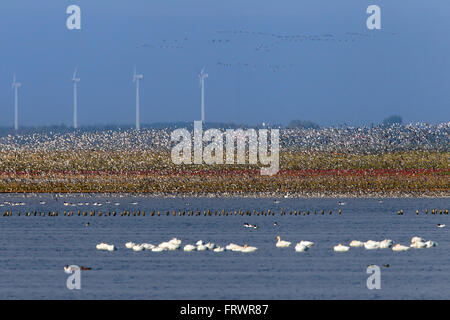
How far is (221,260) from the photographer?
159ft

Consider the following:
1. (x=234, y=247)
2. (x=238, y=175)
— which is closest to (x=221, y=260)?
(x=234, y=247)

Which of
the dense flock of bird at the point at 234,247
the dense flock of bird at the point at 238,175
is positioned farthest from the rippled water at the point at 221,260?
the dense flock of bird at the point at 238,175

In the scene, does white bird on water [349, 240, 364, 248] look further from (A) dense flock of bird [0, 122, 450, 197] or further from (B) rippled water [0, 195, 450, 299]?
(A) dense flock of bird [0, 122, 450, 197]

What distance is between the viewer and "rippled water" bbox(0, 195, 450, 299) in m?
39.6

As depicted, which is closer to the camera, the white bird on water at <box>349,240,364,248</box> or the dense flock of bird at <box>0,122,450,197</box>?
the white bird on water at <box>349,240,364,248</box>

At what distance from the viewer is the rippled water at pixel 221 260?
39562 mm

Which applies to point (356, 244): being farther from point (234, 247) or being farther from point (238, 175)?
point (238, 175)

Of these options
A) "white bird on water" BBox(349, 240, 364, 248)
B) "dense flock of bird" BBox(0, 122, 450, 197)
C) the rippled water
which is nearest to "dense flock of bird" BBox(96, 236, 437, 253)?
"white bird on water" BBox(349, 240, 364, 248)

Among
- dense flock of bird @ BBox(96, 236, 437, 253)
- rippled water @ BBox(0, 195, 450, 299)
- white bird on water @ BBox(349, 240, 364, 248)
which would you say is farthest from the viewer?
white bird on water @ BBox(349, 240, 364, 248)

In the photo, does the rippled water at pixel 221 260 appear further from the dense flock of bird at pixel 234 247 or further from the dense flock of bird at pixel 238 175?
the dense flock of bird at pixel 238 175

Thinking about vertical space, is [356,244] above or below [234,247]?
below

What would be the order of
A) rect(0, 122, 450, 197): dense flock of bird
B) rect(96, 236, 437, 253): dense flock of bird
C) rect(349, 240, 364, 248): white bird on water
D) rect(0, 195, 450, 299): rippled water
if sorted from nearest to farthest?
1. rect(0, 195, 450, 299): rippled water
2. rect(96, 236, 437, 253): dense flock of bird
3. rect(349, 240, 364, 248): white bird on water
4. rect(0, 122, 450, 197): dense flock of bird

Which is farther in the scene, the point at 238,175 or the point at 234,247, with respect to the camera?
the point at 238,175
